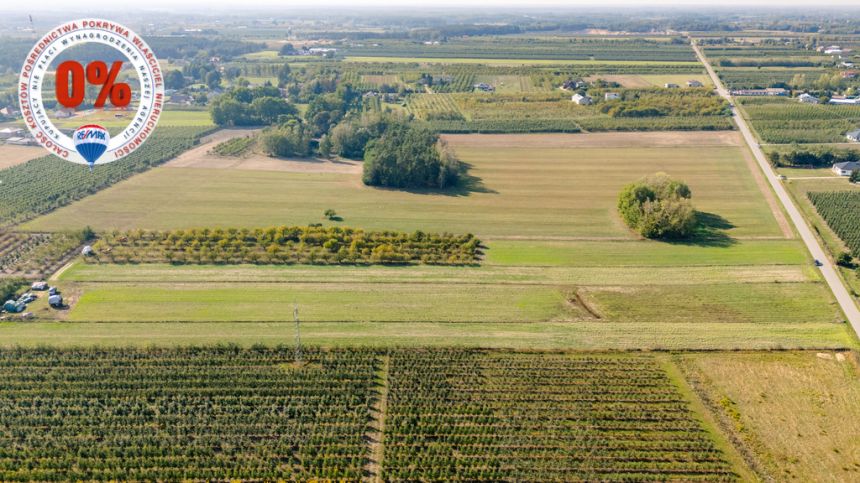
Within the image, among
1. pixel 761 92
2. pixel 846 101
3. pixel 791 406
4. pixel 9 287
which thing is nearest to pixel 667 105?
pixel 761 92

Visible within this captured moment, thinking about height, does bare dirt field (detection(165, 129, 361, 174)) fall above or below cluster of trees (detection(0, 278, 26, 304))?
above

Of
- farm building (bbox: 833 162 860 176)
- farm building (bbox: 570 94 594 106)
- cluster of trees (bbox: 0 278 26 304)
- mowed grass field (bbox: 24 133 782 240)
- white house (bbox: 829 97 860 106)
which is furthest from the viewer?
farm building (bbox: 570 94 594 106)

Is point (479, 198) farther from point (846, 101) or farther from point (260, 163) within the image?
point (846, 101)

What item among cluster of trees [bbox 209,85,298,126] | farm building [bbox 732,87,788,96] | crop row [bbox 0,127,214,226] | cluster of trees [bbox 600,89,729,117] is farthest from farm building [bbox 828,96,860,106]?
crop row [bbox 0,127,214,226]

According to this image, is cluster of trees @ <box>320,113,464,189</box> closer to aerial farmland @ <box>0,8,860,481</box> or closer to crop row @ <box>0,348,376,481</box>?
aerial farmland @ <box>0,8,860,481</box>

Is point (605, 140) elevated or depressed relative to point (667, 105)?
depressed

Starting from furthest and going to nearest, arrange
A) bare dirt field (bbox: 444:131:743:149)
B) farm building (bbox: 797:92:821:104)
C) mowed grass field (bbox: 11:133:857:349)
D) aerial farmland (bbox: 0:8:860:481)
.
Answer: farm building (bbox: 797:92:821:104) → bare dirt field (bbox: 444:131:743:149) → mowed grass field (bbox: 11:133:857:349) → aerial farmland (bbox: 0:8:860:481)

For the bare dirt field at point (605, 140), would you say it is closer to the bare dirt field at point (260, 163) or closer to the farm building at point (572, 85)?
the bare dirt field at point (260, 163)

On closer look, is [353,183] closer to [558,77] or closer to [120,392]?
[120,392]
